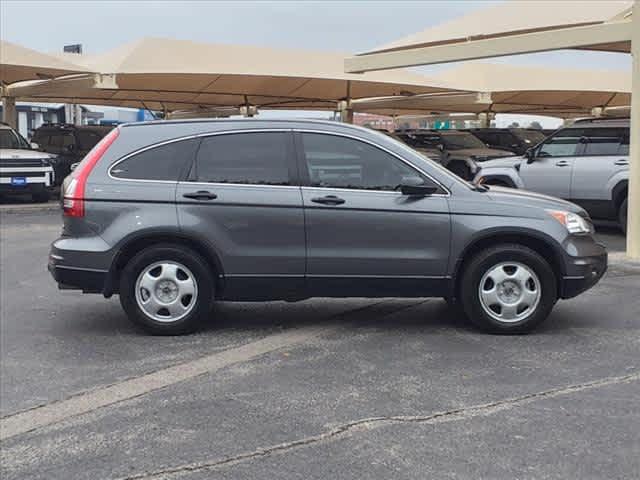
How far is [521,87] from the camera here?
24.3 meters

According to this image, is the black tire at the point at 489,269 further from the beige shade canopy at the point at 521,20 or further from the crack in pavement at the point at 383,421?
the beige shade canopy at the point at 521,20

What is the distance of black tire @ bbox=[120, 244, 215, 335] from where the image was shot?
6.30 meters

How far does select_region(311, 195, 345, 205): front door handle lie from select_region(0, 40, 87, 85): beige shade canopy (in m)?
13.9

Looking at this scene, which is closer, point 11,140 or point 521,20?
point 521,20

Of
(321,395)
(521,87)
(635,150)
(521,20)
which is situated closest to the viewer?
(321,395)

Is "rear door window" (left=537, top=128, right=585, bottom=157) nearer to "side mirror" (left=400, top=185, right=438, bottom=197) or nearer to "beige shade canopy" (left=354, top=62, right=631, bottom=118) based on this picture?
"side mirror" (left=400, top=185, right=438, bottom=197)

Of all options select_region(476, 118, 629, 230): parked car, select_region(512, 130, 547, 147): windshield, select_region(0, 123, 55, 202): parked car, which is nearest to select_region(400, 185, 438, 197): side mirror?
select_region(476, 118, 629, 230): parked car

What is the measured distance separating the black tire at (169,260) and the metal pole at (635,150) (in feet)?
20.1

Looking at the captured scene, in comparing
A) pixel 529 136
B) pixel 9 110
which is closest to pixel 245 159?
pixel 9 110

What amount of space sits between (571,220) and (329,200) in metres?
1.98

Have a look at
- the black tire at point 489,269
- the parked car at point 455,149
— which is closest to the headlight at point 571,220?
the black tire at point 489,269

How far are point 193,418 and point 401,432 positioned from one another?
1.19 meters

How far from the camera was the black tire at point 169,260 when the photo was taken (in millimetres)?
6301

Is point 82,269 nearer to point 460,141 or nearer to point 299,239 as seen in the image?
point 299,239
